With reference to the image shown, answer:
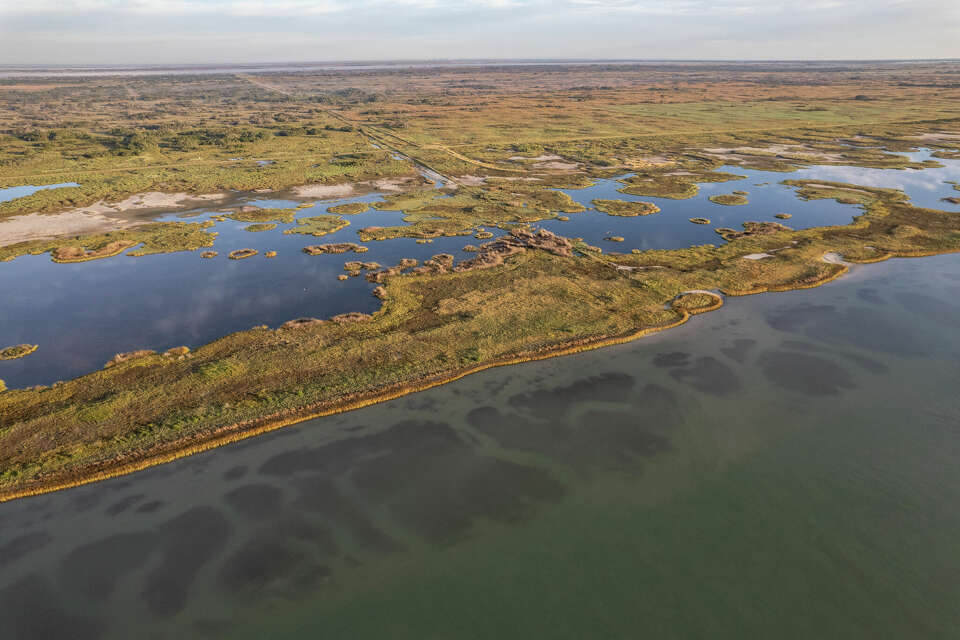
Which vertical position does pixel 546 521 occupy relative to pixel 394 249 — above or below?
below

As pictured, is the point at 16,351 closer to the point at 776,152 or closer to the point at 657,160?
the point at 657,160

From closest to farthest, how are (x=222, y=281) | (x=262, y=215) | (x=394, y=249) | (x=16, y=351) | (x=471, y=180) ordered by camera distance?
(x=16, y=351)
(x=222, y=281)
(x=394, y=249)
(x=262, y=215)
(x=471, y=180)

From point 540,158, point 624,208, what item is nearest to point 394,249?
point 624,208

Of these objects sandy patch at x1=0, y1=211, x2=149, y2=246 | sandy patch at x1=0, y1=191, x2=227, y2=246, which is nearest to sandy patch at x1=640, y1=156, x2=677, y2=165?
sandy patch at x1=0, y1=191, x2=227, y2=246

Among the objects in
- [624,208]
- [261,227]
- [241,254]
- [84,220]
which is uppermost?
[624,208]

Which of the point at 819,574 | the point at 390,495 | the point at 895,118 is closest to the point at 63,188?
the point at 390,495

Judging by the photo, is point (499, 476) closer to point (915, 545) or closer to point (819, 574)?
point (819, 574)

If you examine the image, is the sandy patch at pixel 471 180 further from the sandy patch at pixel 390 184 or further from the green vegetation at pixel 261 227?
the green vegetation at pixel 261 227
